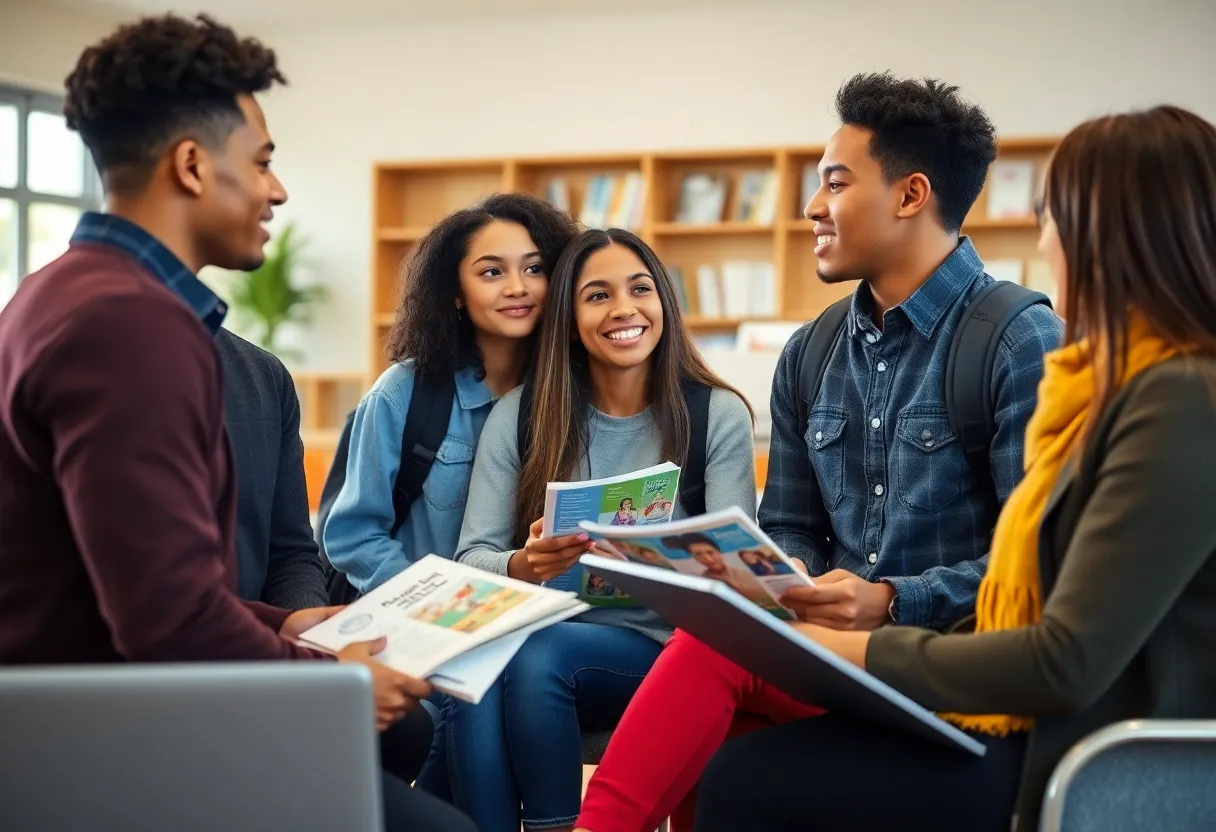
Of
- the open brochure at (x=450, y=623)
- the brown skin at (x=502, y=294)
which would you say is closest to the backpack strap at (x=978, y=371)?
the open brochure at (x=450, y=623)

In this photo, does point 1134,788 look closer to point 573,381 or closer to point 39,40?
point 573,381

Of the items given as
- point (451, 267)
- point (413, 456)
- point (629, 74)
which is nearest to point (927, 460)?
point (413, 456)

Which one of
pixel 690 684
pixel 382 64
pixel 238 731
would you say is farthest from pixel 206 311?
pixel 382 64

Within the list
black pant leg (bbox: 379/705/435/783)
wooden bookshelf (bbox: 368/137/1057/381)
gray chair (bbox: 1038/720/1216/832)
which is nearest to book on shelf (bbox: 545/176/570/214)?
wooden bookshelf (bbox: 368/137/1057/381)

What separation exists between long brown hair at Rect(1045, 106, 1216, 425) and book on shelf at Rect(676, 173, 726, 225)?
17.3ft

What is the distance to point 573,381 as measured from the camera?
232cm

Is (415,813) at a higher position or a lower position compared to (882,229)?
lower

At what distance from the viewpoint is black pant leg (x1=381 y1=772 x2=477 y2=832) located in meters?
1.38

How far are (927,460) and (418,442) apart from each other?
35.9 inches

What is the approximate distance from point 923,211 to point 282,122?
6.06 m

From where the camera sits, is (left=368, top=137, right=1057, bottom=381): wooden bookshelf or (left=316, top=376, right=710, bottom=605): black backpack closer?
(left=316, top=376, right=710, bottom=605): black backpack

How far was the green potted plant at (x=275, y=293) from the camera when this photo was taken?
6.97 meters

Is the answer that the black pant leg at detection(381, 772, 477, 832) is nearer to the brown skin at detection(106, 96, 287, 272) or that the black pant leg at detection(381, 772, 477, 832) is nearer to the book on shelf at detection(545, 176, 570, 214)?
the brown skin at detection(106, 96, 287, 272)

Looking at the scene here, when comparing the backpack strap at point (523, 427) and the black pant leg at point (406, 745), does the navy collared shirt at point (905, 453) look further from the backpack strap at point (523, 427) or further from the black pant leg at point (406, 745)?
the black pant leg at point (406, 745)
